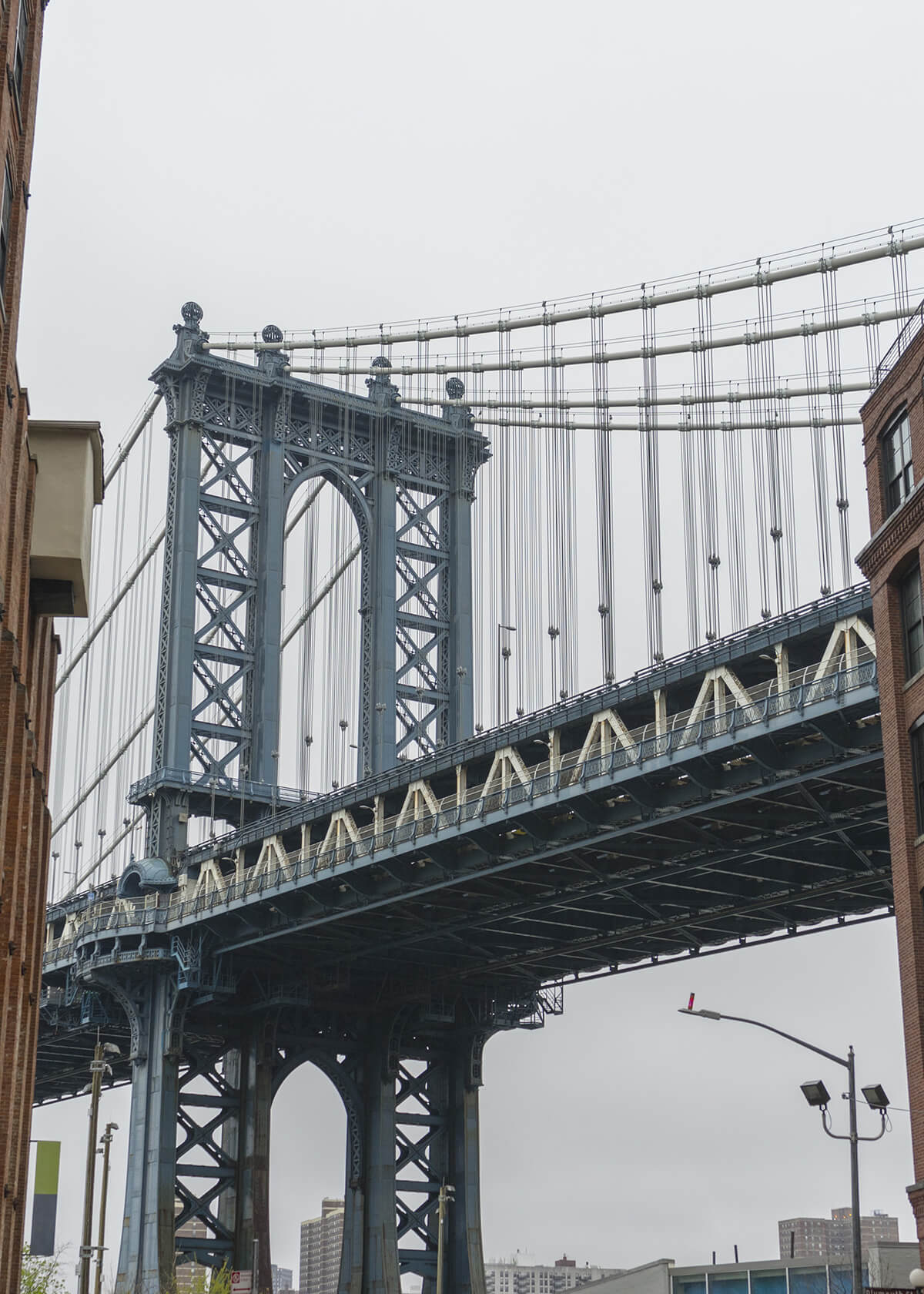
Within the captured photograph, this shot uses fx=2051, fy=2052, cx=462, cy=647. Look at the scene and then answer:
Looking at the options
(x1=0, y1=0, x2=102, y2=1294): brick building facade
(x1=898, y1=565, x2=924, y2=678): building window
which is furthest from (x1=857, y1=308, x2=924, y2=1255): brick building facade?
(x1=0, y1=0, x2=102, y2=1294): brick building facade

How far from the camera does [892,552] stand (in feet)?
127

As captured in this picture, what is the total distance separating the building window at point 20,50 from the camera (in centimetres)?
3459

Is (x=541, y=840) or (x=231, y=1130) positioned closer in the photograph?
(x=541, y=840)

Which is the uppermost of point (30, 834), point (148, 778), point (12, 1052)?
point (148, 778)

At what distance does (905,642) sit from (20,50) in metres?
19.1

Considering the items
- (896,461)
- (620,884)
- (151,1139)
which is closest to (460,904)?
(620,884)

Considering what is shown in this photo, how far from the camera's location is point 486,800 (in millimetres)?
65125

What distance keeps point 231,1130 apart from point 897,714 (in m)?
56.4

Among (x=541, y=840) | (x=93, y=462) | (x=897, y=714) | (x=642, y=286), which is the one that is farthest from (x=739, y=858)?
(x=93, y=462)

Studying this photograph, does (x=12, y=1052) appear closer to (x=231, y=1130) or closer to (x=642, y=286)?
(x=642, y=286)

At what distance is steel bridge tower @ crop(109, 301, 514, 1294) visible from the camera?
83.3m

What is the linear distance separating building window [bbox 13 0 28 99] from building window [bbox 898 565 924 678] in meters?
18.2

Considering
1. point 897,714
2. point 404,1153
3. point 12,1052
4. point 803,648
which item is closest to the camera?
point 12,1052

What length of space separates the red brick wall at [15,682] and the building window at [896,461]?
16.4 meters
